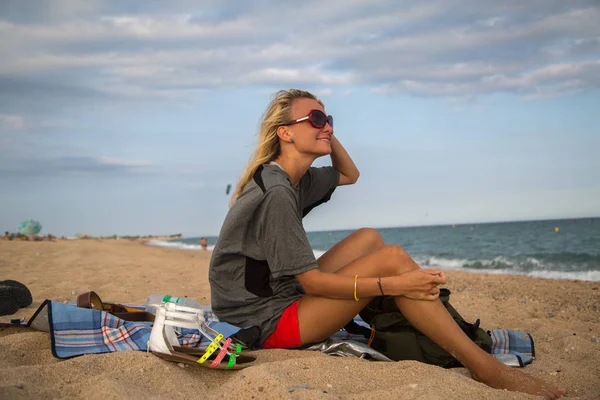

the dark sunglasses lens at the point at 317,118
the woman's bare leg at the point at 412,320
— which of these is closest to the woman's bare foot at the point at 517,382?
the woman's bare leg at the point at 412,320

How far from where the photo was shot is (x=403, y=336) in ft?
10.9

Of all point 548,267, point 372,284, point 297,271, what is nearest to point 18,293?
point 297,271

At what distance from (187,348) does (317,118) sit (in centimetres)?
166

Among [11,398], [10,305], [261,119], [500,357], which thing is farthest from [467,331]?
[10,305]

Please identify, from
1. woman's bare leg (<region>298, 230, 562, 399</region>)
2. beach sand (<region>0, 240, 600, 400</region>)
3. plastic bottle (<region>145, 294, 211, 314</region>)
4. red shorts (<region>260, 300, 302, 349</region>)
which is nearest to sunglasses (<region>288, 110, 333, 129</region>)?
woman's bare leg (<region>298, 230, 562, 399</region>)

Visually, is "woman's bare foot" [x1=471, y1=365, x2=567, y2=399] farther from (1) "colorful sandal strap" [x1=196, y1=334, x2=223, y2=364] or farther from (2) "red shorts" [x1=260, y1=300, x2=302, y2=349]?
(1) "colorful sandal strap" [x1=196, y1=334, x2=223, y2=364]

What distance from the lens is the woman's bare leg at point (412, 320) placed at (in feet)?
9.33

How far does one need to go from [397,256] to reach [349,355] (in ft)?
2.40

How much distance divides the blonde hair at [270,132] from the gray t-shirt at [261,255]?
0.15 m

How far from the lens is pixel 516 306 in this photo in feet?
19.6

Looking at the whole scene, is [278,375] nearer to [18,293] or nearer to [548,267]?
[18,293]

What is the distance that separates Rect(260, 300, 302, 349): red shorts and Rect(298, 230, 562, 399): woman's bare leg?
0.03 metres

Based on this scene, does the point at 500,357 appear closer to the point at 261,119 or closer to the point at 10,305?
the point at 261,119

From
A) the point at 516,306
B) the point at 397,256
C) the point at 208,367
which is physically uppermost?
the point at 397,256
